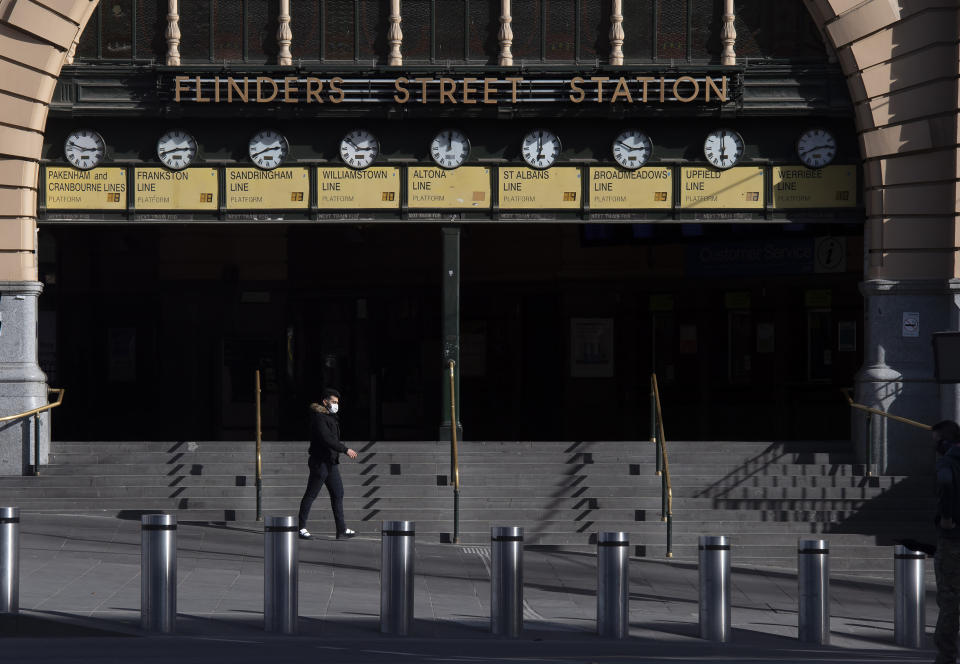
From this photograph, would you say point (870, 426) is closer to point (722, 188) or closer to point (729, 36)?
point (722, 188)

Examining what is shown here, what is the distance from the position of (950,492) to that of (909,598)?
1.51m

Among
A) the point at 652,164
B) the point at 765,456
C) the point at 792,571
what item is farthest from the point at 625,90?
the point at 792,571

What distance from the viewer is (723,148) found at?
19594 mm

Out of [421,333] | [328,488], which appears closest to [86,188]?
[328,488]

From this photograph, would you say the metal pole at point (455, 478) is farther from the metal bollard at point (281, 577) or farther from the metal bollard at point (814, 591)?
the metal bollard at point (814, 591)

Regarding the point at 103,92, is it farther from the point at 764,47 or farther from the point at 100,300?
the point at 764,47

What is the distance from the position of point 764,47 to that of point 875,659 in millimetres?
11459

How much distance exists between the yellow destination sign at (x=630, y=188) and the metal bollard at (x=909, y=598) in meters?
9.34

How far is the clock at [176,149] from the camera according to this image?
63.8 ft

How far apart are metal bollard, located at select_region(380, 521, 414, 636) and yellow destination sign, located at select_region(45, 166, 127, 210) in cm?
1054

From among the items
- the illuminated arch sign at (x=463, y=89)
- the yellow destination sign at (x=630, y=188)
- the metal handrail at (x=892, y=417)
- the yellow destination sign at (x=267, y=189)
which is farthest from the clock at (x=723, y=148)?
→ the yellow destination sign at (x=267, y=189)

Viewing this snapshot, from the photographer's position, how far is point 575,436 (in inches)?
→ 1016

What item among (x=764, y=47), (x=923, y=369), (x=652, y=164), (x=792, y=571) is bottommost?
(x=792, y=571)

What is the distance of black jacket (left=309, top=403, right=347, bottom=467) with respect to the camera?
15.4 metres
